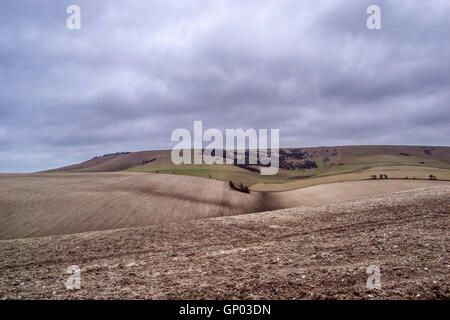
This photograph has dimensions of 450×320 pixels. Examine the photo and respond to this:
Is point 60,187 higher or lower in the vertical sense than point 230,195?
higher

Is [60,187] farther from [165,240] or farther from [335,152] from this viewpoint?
[335,152]

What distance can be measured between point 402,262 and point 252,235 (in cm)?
733

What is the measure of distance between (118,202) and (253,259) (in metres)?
19.3

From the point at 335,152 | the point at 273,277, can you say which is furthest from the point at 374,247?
the point at 335,152

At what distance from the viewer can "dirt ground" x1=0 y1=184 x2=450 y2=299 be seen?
23.3 ft

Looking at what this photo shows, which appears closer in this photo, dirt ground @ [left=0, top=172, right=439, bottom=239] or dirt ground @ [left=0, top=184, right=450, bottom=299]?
dirt ground @ [left=0, top=184, right=450, bottom=299]

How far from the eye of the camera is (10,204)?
21531mm

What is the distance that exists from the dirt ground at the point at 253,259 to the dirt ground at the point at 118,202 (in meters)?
4.79

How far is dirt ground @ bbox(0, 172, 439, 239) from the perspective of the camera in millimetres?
19703

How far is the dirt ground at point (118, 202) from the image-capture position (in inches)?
776

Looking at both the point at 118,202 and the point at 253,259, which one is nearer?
the point at 253,259

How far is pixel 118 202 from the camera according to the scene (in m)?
25.4

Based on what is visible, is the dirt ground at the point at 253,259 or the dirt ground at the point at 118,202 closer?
the dirt ground at the point at 253,259

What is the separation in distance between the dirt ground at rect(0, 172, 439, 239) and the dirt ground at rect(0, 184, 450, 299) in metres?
4.79
